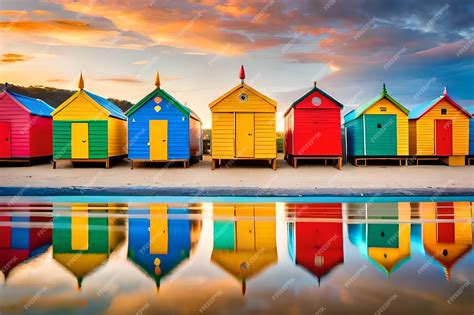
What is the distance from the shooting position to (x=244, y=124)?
20.1m

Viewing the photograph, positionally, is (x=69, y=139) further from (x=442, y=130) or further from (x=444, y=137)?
(x=444, y=137)

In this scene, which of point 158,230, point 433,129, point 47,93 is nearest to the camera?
point 158,230

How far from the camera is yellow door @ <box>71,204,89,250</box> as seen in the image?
6750 millimetres

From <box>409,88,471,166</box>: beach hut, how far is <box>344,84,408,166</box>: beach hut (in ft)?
5.51

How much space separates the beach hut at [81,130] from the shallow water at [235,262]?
A: 1104 cm

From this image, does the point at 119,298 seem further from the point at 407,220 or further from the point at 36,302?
the point at 407,220

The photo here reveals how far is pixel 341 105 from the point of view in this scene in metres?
20.4

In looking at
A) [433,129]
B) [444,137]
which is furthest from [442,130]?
[433,129]

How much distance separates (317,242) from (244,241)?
1296 mm

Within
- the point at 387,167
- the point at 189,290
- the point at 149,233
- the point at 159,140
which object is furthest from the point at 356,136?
the point at 189,290

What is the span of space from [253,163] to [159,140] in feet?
18.2

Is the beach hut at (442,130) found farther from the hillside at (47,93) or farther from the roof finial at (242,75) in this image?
the hillside at (47,93)

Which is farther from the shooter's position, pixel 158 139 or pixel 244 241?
pixel 158 139

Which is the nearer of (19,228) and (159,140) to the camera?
(19,228)
